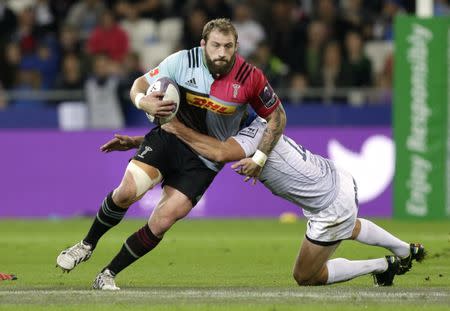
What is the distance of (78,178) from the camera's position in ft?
62.6

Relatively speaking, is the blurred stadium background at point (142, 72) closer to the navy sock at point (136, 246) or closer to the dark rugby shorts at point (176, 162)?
the dark rugby shorts at point (176, 162)

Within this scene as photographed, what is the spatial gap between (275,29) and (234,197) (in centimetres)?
397

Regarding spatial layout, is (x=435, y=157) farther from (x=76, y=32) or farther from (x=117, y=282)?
(x=117, y=282)

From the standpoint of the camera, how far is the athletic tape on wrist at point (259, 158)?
9453mm

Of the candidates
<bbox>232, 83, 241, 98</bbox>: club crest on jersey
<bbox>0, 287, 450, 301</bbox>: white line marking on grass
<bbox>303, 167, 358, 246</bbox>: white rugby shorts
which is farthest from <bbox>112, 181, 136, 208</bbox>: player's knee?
<bbox>303, 167, 358, 246</bbox>: white rugby shorts

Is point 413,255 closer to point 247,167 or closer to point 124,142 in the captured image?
point 247,167

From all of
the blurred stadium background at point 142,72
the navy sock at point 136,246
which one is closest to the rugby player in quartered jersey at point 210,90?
the navy sock at point 136,246

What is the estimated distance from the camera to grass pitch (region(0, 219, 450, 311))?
8570 millimetres

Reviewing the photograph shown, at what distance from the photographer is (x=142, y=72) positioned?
20.6m

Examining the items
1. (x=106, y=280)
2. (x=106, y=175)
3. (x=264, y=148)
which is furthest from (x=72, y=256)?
(x=106, y=175)

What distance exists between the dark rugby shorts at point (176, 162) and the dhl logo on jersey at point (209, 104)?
0.31m

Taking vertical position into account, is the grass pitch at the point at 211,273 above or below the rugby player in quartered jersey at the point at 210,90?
below

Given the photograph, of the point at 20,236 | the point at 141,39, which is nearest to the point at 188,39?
the point at 141,39

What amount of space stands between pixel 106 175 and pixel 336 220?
31.2 ft
